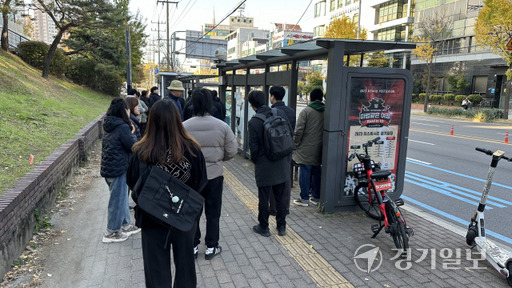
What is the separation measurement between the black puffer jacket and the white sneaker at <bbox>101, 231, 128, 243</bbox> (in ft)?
2.63

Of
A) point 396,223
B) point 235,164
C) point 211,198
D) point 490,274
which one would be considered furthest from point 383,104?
point 235,164

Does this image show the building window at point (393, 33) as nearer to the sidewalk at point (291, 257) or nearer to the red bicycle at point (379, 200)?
the red bicycle at point (379, 200)

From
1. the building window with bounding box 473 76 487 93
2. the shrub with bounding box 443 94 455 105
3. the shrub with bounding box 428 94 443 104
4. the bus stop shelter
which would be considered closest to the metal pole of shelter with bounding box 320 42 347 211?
the bus stop shelter

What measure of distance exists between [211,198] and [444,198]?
515cm

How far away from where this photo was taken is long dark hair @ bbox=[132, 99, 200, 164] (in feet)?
8.48

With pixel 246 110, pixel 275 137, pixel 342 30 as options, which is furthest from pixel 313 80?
pixel 275 137

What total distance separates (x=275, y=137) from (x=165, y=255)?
2.01 m

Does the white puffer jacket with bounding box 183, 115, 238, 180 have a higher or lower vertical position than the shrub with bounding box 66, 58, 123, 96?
lower

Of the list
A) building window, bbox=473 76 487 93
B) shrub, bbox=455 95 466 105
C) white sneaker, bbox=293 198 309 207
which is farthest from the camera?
building window, bbox=473 76 487 93

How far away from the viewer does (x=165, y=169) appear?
8.58 feet

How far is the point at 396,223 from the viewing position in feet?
13.2

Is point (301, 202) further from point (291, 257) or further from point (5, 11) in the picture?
point (5, 11)

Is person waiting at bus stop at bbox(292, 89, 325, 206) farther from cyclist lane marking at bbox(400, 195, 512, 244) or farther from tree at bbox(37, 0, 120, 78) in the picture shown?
tree at bbox(37, 0, 120, 78)

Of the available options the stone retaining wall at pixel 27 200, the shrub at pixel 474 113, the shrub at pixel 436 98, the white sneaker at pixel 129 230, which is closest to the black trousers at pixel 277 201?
the white sneaker at pixel 129 230
